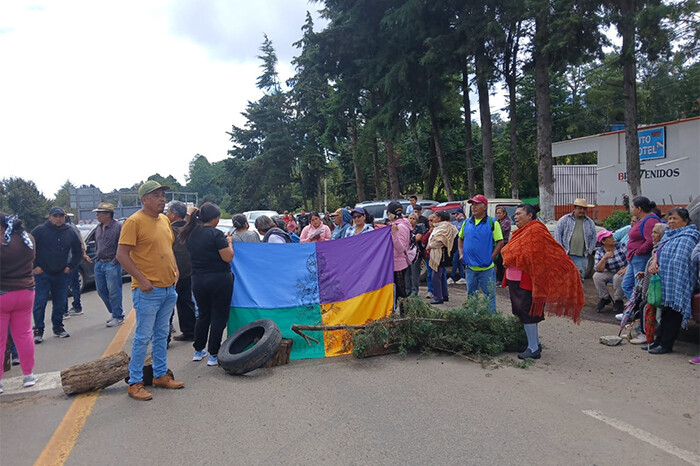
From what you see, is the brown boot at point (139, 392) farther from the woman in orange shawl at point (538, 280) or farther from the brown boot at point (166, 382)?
the woman in orange shawl at point (538, 280)

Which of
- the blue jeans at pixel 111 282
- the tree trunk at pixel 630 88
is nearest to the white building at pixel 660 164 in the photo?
the tree trunk at pixel 630 88

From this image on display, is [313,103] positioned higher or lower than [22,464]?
higher

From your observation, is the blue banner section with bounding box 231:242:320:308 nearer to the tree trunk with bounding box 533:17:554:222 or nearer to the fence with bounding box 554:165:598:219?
the tree trunk with bounding box 533:17:554:222

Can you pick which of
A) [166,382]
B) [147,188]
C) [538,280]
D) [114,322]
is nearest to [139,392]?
[166,382]

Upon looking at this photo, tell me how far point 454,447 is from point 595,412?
151cm

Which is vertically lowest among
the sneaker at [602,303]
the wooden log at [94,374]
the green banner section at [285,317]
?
the sneaker at [602,303]

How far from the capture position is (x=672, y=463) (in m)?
3.52

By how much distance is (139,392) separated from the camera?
16.4 ft

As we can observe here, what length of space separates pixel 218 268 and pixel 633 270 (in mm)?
5914

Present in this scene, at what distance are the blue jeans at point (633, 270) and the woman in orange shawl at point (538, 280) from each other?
1.82 metres

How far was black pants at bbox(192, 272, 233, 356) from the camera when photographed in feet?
19.4

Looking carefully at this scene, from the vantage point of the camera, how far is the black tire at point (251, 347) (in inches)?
217

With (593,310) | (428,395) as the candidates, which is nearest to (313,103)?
(593,310)

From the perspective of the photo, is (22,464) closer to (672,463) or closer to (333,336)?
(333,336)
